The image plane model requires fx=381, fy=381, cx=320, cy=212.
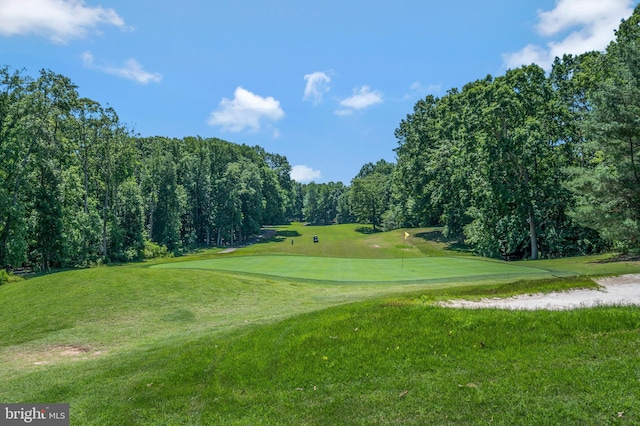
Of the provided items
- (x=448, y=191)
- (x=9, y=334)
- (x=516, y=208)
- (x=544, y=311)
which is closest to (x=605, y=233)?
(x=516, y=208)

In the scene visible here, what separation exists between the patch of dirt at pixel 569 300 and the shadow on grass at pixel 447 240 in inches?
1403

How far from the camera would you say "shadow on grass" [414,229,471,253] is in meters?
50.3

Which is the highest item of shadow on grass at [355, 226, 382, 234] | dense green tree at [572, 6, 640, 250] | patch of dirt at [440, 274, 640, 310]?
dense green tree at [572, 6, 640, 250]

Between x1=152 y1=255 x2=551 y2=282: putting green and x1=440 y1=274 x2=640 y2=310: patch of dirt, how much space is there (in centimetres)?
968

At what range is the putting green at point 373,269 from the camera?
84.9 feet

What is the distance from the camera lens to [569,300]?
12.0 metres

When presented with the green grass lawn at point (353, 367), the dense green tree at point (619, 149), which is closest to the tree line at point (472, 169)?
the dense green tree at point (619, 149)

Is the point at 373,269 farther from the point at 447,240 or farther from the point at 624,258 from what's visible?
the point at 447,240

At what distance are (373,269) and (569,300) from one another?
65.1 feet

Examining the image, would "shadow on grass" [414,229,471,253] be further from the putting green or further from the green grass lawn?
the green grass lawn

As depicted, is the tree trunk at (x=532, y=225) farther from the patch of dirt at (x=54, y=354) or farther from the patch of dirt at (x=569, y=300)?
the patch of dirt at (x=54, y=354)

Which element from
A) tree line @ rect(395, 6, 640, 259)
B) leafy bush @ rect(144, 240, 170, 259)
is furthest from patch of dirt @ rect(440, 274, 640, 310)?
leafy bush @ rect(144, 240, 170, 259)

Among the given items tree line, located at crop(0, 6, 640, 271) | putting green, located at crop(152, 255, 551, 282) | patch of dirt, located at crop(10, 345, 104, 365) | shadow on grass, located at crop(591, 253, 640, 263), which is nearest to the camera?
patch of dirt, located at crop(10, 345, 104, 365)

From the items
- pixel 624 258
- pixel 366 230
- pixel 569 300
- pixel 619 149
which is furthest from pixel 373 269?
pixel 366 230
